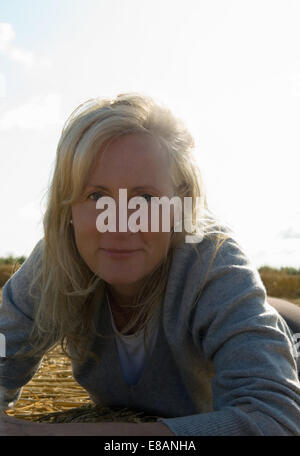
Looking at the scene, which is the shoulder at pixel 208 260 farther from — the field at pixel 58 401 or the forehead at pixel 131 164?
the field at pixel 58 401

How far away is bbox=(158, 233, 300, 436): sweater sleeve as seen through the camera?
133cm

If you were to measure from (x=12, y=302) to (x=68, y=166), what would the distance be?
642mm

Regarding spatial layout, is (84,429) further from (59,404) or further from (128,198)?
(59,404)

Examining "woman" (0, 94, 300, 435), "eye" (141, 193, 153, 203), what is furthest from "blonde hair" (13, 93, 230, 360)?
"eye" (141, 193, 153, 203)

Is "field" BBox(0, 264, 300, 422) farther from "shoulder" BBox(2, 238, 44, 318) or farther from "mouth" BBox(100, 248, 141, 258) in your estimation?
"mouth" BBox(100, 248, 141, 258)

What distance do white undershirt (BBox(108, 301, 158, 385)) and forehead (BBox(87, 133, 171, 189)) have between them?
527 millimetres

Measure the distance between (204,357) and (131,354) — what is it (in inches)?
10.1

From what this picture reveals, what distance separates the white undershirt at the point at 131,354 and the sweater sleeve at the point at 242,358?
0.83ft

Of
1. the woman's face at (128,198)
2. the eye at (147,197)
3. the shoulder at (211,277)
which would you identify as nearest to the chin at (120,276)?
the woman's face at (128,198)

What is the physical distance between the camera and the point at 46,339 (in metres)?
2.04

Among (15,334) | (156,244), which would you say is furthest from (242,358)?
(15,334)

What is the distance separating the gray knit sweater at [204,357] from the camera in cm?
136

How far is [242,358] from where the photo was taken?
1.44m

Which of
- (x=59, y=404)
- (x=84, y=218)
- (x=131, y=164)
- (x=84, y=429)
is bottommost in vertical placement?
(x=59, y=404)
